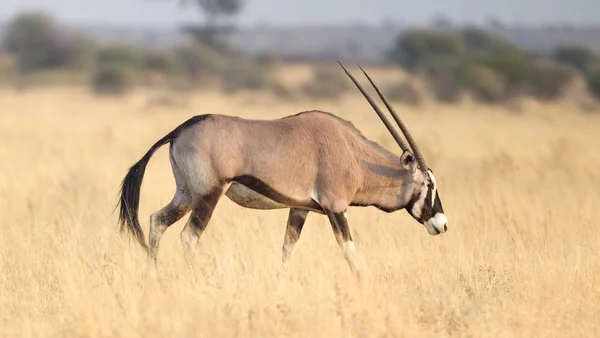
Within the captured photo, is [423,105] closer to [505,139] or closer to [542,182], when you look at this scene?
[505,139]

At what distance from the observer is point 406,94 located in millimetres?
31969

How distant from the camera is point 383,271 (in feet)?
23.5

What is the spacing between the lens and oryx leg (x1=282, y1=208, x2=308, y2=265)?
25.0ft

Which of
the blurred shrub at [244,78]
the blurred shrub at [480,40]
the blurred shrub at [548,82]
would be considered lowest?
the blurred shrub at [548,82]

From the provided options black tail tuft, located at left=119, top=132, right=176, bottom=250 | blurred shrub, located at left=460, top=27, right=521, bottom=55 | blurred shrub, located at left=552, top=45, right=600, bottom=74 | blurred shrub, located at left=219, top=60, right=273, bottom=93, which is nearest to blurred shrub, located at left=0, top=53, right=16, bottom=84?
blurred shrub, located at left=219, top=60, right=273, bottom=93

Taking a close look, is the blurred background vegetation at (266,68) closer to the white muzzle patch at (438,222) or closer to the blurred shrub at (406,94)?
A: the blurred shrub at (406,94)

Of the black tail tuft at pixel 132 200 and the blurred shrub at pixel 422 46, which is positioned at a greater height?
the blurred shrub at pixel 422 46

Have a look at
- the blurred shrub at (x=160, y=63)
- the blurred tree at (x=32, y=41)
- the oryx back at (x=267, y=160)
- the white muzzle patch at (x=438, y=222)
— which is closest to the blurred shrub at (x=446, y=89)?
the blurred shrub at (x=160, y=63)

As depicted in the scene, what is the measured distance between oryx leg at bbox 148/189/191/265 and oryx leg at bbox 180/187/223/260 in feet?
0.77

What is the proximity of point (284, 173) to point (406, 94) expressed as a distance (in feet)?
82.5

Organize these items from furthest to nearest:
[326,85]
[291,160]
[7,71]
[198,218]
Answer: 1. [7,71]
2. [326,85]
3. [291,160]
4. [198,218]

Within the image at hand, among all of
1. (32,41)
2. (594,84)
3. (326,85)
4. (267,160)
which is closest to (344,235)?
(267,160)

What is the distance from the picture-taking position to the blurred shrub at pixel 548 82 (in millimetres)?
36594

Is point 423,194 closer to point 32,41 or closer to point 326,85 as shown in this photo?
point 326,85
